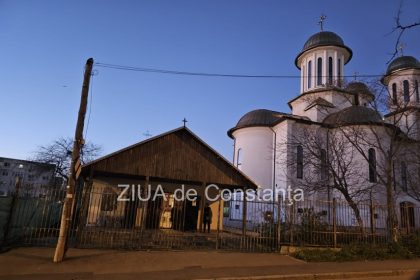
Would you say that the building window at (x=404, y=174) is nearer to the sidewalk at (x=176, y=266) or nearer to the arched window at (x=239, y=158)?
the arched window at (x=239, y=158)

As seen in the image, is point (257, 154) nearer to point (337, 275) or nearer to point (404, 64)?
point (404, 64)

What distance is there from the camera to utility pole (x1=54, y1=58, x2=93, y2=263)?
32.1 ft

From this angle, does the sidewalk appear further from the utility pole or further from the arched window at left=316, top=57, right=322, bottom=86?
the arched window at left=316, top=57, right=322, bottom=86

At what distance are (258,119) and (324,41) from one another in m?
10.5

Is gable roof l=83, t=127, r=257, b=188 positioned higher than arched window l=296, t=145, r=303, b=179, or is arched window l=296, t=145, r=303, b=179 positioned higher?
arched window l=296, t=145, r=303, b=179

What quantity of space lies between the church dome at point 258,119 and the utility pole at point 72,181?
21944mm

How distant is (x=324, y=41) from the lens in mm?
32875

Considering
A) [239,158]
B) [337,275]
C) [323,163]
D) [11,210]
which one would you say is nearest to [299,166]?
[323,163]

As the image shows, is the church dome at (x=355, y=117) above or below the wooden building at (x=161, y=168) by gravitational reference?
above

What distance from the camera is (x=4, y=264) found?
9180 millimetres

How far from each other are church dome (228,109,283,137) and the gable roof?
47.9 feet

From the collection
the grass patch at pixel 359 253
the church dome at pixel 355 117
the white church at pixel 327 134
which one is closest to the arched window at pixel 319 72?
the white church at pixel 327 134

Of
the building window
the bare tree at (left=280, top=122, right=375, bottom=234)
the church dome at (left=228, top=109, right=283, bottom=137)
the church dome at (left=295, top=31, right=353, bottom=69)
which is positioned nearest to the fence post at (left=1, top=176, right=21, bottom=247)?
the bare tree at (left=280, top=122, right=375, bottom=234)

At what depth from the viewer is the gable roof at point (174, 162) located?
14684 mm
